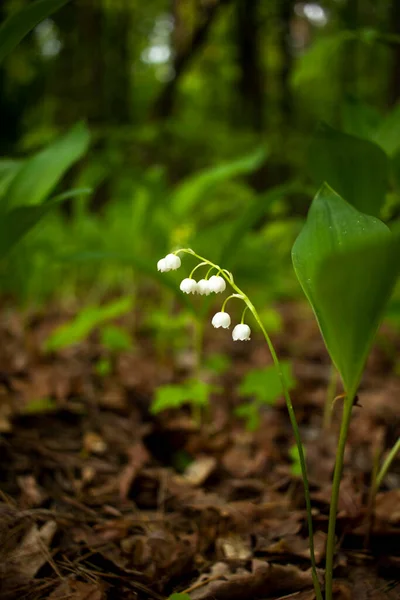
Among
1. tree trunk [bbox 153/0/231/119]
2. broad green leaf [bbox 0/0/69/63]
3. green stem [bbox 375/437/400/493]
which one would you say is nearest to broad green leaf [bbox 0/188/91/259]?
broad green leaf [bbox 0/0/69/63]

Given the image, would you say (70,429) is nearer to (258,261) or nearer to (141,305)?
(258,261)

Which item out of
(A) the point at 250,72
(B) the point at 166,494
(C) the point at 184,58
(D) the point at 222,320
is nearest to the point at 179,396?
(B) the point at 166,494

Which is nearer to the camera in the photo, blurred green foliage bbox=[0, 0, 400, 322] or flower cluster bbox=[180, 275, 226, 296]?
flower cluster bbox=[180, 275, 226, 296]

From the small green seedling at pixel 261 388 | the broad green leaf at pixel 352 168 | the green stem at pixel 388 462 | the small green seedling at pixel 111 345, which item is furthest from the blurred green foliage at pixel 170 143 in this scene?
the green stem at pixel 388 462

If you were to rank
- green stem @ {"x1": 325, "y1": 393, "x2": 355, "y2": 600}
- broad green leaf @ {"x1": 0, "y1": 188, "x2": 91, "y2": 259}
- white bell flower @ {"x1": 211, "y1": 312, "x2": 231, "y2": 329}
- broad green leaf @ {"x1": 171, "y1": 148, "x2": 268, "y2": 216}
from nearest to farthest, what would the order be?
1. green stem @ {"x1": 325, "y1": 393, "x2": 355, "y2": 600}
2. white bell flower @ {"x1": 211, "y1": 312, "x2": 231, "y2": 329}
3. broad green leaf @ {"x1": 0, "y1": 188, "x2": 91, "y2": 259}
4. broad green leaf @ {"x1": 171, "y1": 148, "x2": 268, "y2": 216}

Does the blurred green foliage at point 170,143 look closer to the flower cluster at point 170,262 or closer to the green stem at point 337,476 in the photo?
the flower cluster at point 170,262

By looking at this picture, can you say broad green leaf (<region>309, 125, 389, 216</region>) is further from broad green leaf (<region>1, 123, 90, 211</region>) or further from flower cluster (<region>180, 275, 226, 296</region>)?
broad green leaf (<region>1, 123, 90, 211</region>)

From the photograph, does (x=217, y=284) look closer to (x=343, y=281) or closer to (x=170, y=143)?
(x=343, y=281)

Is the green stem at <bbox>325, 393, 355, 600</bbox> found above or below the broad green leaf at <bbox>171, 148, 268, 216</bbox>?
below
